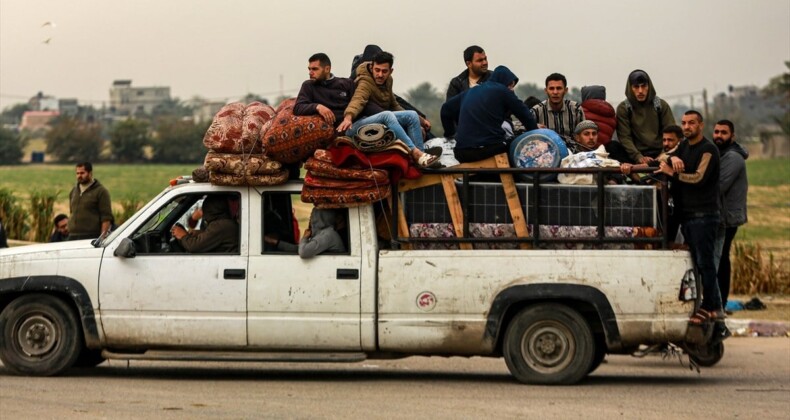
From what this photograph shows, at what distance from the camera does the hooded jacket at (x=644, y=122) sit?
42.1 feet

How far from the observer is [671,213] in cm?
1175

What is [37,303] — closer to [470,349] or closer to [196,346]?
[196,346]

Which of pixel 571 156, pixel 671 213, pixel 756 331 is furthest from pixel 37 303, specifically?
pixel 756 331

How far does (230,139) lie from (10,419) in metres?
3.11

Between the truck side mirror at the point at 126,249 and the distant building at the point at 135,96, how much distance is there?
136m

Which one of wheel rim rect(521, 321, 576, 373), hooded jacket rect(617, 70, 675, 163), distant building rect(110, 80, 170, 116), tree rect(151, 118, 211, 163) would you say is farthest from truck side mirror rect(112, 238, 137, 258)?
distant building rect(110, 80, 170, 116)

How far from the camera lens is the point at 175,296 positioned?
1141 centimetres

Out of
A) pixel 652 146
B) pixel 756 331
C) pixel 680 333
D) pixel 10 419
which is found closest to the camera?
pixel 10 419

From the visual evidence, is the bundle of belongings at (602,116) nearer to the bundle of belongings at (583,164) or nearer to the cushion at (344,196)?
the bundle of belongings at (583,164)

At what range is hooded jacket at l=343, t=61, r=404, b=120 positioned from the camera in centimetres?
1182

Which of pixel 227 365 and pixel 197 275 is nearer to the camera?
pixel 197 275

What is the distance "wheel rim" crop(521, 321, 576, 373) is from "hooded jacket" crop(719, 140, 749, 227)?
9.81 feet

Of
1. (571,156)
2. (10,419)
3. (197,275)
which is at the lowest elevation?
(10,419)

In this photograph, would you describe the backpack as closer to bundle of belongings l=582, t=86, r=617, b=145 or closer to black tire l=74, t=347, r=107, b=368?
bundle of belongings l=582, t=86, r=617, b=145
